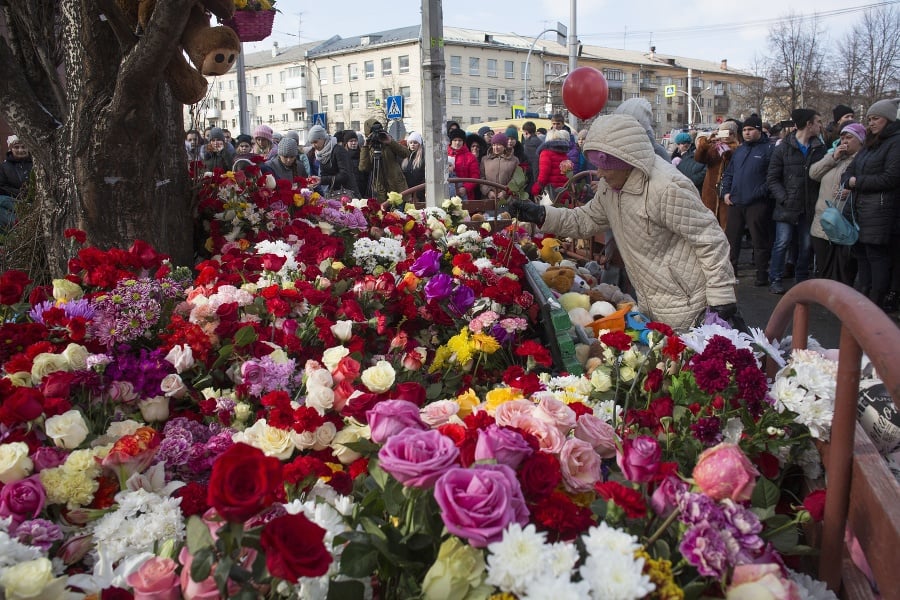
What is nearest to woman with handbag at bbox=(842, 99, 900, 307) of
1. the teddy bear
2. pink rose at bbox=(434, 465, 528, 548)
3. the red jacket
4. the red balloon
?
the red balloon

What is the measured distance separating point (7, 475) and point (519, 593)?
1.19 metres

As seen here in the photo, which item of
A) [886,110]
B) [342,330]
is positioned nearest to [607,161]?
[342,330]

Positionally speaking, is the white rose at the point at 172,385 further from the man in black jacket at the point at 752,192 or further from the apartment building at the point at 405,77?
the apartment building at the point at 405,77

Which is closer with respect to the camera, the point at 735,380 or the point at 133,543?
the point at 133,543

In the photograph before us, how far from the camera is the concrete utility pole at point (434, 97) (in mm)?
4562

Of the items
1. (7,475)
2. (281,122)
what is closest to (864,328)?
(7,475)

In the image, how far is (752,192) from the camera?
7.96m

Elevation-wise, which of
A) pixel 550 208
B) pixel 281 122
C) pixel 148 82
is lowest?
pixel 550 208

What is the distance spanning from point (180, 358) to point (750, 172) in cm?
748

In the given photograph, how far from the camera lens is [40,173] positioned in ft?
11.2

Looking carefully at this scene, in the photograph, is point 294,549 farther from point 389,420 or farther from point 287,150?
point 287,150

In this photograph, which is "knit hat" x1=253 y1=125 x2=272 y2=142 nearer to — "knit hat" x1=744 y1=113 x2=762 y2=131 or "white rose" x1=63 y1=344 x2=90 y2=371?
"knit hat" x1=744 y1=113 x2=762 y2=131

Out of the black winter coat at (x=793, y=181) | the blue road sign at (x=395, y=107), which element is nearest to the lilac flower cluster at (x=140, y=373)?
the black winter coat at (x=793, y=181)

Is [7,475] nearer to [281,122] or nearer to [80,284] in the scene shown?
[80,284]
